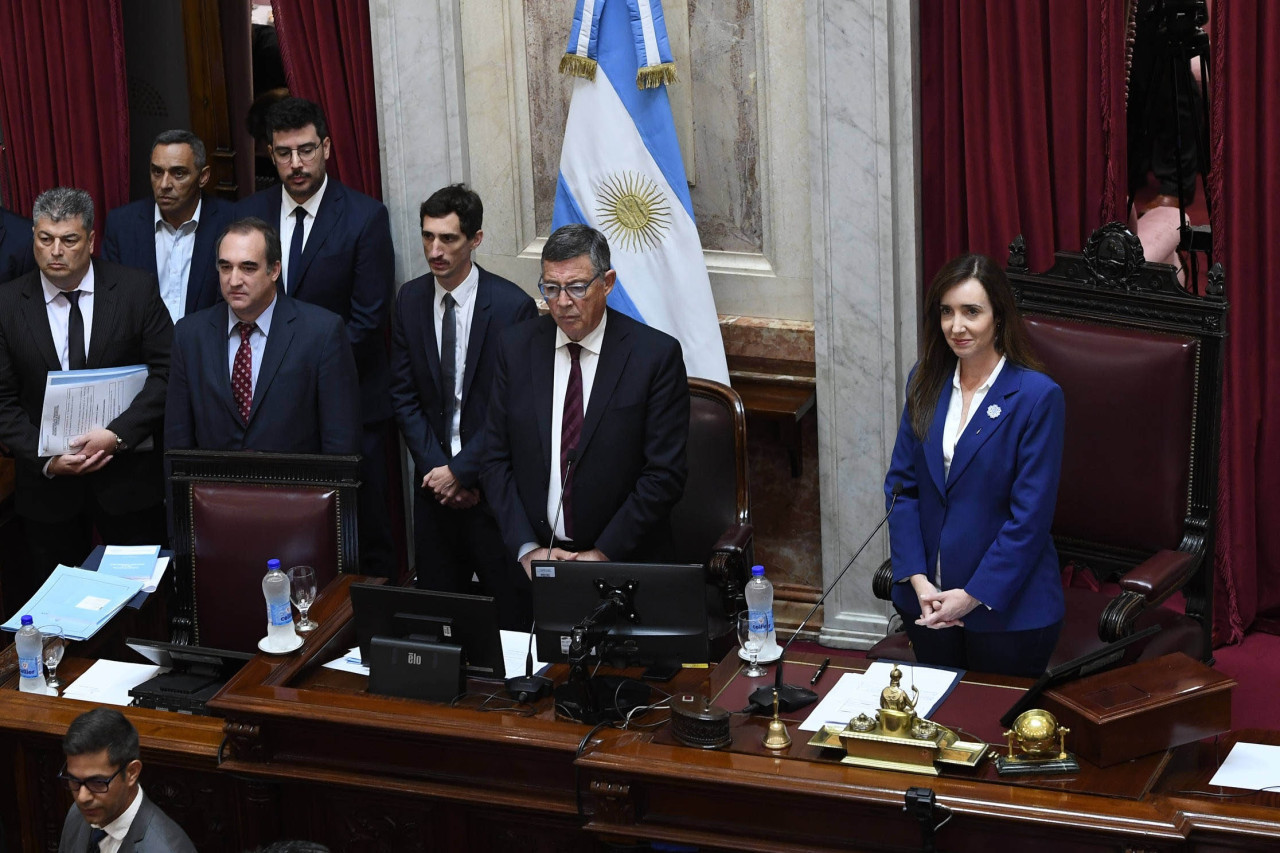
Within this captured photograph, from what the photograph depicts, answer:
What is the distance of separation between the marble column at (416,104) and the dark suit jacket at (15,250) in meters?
1.21

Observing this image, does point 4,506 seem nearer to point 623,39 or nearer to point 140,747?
point 140,747

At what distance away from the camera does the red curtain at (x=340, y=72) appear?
18.9 feet

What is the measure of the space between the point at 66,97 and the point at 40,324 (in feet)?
4.77

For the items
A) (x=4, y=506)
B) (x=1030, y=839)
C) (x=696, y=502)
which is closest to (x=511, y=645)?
(x=696, y=502)

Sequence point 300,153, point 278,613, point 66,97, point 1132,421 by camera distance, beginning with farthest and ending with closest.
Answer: point 66,97 < point 300,153 < point 1132,421 < point 278,613

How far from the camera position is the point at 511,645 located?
4.11 meters

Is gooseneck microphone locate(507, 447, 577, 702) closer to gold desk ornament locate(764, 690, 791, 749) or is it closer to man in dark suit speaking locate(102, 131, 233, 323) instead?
gold desk ornament locate(764, 690, 791, 749)

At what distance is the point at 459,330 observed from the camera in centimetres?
515

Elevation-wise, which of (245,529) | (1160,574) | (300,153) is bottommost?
(1160,574)

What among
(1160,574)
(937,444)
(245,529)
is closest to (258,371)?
(245,529)

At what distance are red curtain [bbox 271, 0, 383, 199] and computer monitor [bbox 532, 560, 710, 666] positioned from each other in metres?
2.56

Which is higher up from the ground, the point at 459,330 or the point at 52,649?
the point at 459,330

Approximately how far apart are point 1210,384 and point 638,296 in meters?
1.93

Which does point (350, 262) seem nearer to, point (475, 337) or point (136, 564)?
point (475, 337)
